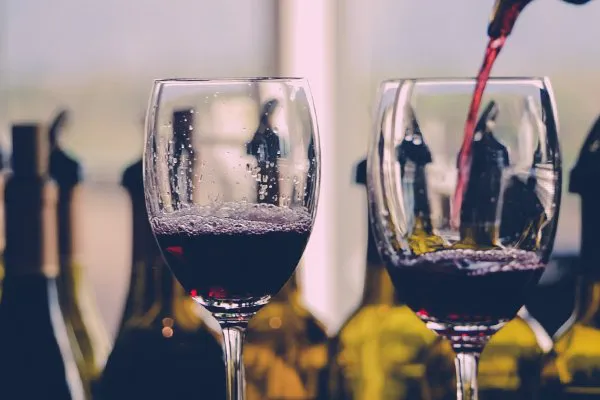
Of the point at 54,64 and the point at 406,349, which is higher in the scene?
the point at 54,64

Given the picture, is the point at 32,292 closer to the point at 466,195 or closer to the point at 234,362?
the point at 234,362

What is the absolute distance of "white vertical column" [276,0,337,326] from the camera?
1.52m

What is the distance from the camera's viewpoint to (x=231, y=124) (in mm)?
621

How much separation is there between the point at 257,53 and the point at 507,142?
Answer: 102 cm

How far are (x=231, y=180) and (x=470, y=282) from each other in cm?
14

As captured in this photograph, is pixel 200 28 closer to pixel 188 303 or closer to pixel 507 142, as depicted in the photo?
pixel 188 303

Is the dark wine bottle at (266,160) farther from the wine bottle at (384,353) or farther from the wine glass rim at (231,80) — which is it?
the wine bottle at (384,353)

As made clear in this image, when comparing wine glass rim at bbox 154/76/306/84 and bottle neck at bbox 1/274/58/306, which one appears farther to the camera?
bottle neck at bbox 1/274/58/306

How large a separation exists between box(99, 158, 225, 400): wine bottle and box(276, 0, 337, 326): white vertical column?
25.8 inches

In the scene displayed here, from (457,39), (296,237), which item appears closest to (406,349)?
(296,237)

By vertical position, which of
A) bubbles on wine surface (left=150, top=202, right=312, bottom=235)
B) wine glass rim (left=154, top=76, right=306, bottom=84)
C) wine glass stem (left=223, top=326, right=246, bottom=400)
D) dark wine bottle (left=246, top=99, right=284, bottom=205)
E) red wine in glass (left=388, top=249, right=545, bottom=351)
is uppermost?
wine glass rim (left=154, top=76, right=306, bottom=84)

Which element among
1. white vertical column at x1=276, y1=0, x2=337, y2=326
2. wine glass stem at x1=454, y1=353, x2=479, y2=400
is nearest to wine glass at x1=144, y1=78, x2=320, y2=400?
wine glass stem at x1=454, y1=353, x2=479, y2=400

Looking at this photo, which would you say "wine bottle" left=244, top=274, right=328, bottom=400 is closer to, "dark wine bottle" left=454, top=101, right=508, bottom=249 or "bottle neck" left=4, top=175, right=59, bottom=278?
"bottle neck" left=4, top=175, right=59, bottom=278

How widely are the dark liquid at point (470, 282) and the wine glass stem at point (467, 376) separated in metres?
0.03
